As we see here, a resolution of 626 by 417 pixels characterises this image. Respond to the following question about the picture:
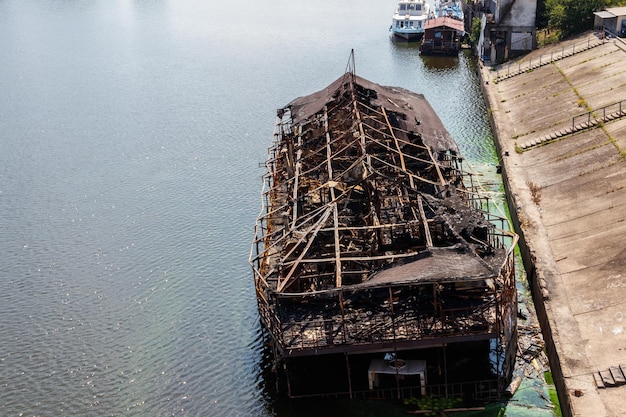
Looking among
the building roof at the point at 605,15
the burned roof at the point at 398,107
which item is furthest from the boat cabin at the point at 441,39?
the burned roof at the point at 398,107

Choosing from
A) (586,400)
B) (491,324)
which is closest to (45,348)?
(491,324)

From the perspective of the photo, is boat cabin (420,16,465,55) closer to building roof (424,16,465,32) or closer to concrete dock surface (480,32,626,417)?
building roof (424,16,465,32)

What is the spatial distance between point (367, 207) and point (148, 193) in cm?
2099

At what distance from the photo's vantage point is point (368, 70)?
9112cm

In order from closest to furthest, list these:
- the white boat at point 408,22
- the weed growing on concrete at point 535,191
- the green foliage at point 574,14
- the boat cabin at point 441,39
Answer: the weed growing on concrete at point 535,191 < the green foliage at point 574,14 < the boat cabin at point 441,39 < the white boat at point 408,22

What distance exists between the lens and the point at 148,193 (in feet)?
179

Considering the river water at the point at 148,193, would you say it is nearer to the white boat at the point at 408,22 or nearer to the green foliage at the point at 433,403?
the white boat at the point at 408,22

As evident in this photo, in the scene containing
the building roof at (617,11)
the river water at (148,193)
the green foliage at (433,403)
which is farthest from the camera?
the building roof at (617,11)

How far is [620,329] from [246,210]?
26.8 metres

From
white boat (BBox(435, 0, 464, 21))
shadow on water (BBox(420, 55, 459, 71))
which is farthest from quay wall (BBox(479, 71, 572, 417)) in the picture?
white boat (BBox(435, 0, 464, 21))

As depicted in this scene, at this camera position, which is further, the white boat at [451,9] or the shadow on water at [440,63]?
the white boat at [451,9]

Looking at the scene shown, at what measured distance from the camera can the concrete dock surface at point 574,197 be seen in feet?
99.2

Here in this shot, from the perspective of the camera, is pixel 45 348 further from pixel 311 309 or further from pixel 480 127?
pixel 480 127

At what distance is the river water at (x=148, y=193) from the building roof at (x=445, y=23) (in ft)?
13.2
